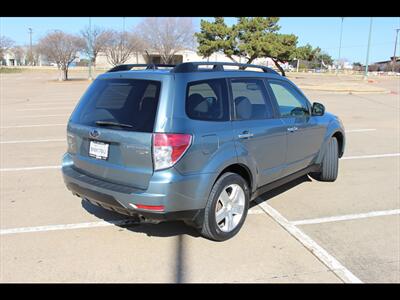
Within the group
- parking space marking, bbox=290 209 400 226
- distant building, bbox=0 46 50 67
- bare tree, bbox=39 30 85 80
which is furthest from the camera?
distant building, bbox=0 46 50 67

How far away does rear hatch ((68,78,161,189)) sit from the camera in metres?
3.27

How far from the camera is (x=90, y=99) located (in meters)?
3.91

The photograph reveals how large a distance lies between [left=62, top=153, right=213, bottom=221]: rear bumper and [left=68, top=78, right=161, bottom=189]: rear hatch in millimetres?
78

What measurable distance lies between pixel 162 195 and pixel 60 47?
3626 centimetres

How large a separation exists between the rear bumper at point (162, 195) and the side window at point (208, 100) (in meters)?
0.57

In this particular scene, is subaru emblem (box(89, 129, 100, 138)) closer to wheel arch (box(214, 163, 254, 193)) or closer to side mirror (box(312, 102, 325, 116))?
wheel arch (box(214, 163, 254, 193))

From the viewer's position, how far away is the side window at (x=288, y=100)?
15.3ft

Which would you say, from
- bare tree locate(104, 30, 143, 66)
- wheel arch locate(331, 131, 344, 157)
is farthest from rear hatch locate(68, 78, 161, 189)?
bare tree locate(104, 30, 143, 66)

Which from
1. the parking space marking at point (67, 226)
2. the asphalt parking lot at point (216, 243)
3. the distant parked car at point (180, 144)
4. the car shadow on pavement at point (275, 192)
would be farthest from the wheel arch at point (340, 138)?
the parking space marking at point (67, 226)

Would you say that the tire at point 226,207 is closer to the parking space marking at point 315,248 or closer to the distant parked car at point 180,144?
the distant parked car at point 180,144

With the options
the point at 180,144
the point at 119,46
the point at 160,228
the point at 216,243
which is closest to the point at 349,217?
the point at 216,243

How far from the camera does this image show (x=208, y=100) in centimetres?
364
